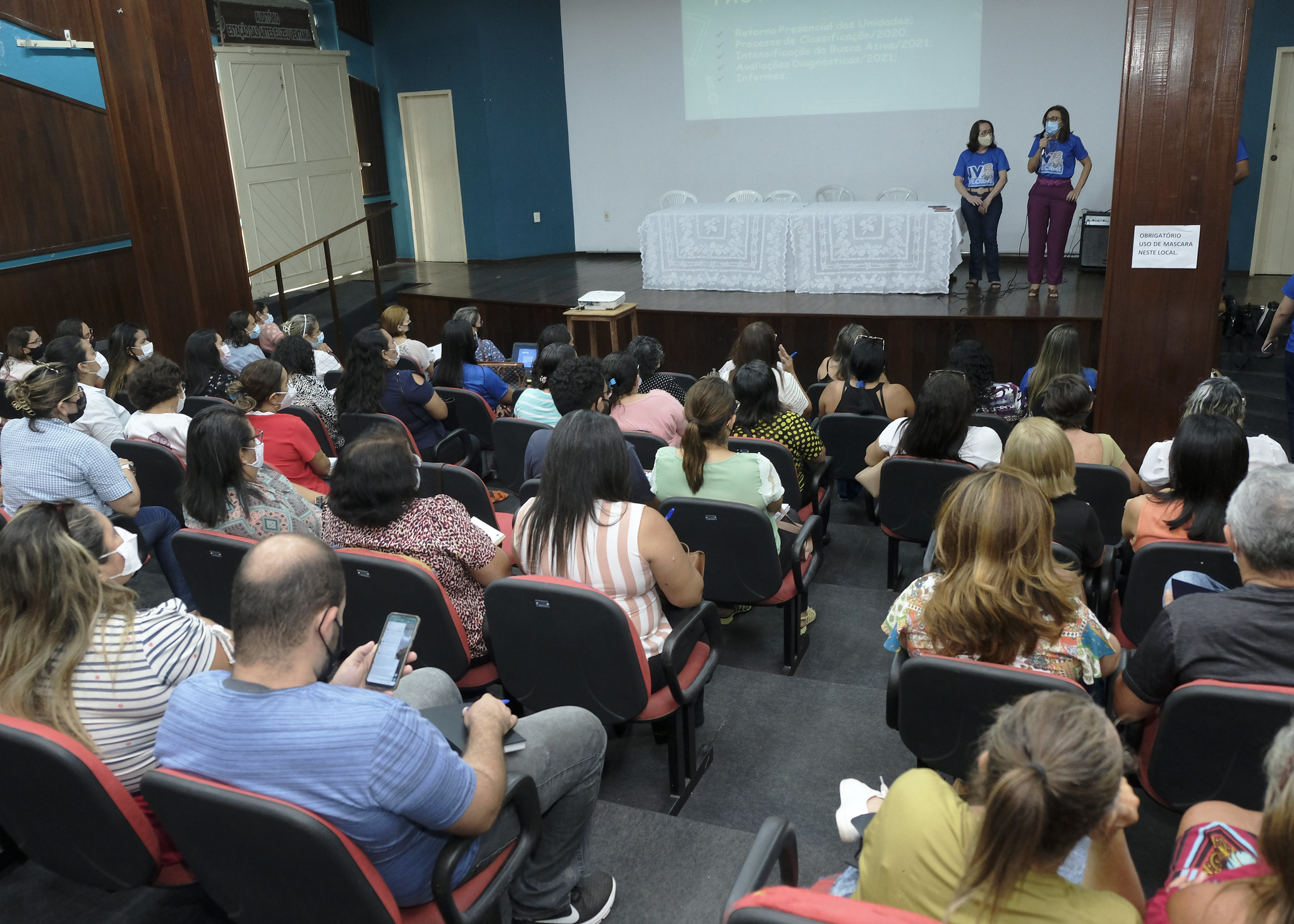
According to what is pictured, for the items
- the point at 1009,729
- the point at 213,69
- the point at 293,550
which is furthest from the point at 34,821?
the point at 213,69

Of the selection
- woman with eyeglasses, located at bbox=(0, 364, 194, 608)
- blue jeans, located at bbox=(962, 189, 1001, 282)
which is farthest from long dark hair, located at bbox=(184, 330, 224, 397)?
blue jeans, located at bbox=(962, 189, 1001, 282)

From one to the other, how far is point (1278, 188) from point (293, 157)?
30.9 ft

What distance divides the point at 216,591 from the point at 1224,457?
9.32 ft

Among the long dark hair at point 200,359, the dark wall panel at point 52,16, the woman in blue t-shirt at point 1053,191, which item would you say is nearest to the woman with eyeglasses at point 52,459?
the long dark hair at point 200,359

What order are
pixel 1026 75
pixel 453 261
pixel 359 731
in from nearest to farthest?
1. pixel 359 731
2. pixel 1026 75
3. pixel 453 261

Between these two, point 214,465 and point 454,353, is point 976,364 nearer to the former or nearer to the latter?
point 454,353

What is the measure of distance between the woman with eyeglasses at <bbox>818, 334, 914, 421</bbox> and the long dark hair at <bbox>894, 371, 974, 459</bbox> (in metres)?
0.81

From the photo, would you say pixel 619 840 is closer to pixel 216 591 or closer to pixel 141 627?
pixel 141 627

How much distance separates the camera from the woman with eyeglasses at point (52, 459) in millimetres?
3209

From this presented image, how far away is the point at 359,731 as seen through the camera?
145 centimetres

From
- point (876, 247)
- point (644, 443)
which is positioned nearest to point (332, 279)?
point (876, 247)

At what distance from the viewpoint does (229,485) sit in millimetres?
2801

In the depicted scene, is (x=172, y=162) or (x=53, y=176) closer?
(x=172, y=162)

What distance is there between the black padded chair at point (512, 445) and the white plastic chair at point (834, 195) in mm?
6411
